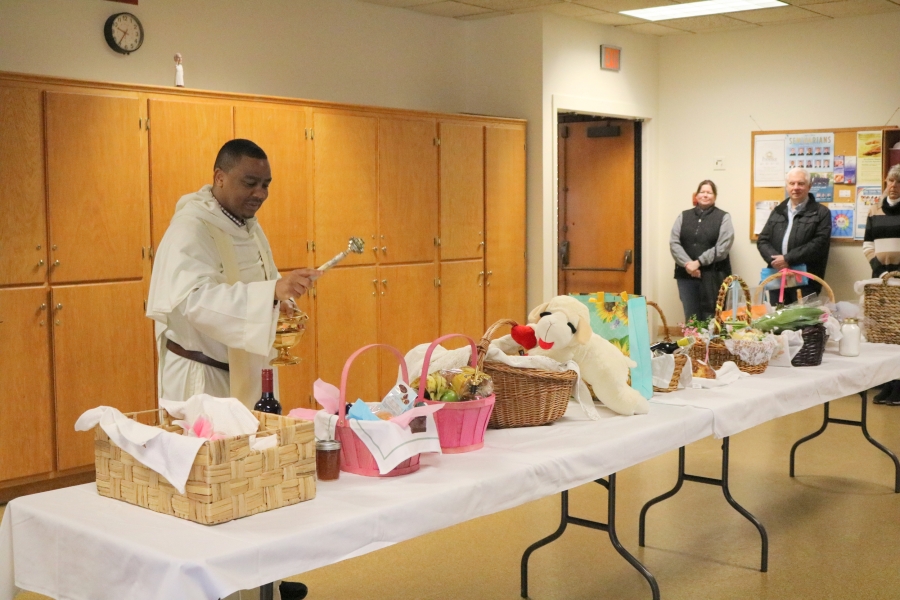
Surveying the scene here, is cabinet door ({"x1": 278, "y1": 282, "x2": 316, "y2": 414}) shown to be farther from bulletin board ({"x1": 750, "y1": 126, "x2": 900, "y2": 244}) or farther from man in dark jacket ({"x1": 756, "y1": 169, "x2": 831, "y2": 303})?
bulletin board ({"x1": 750, "y1": 126, "x2": 900, "y2": 244})

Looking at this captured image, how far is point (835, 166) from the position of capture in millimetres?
7758

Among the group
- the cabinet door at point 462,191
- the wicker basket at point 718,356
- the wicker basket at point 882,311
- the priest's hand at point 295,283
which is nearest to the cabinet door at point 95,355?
the cabinet door at point 462,191

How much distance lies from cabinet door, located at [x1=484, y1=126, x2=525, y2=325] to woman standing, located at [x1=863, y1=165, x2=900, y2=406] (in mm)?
2435

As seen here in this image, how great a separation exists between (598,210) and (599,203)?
0.06 meters

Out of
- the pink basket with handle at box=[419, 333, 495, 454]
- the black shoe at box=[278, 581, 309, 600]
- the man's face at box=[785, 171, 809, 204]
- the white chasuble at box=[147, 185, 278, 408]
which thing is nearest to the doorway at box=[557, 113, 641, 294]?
the man's face at box=[785, 171, 809, 204]

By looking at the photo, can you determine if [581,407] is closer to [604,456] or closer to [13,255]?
[604,456]

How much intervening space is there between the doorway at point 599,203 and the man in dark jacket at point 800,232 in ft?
4.70

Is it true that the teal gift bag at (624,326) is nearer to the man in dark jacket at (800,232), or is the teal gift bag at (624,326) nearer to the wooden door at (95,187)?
the wooden door at (95,187)

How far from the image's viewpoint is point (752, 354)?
12.1 feet

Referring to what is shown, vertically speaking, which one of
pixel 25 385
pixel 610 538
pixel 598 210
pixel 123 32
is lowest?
pixel 610 538

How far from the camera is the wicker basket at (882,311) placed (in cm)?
454

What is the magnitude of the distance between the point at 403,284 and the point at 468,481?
13.6 feet

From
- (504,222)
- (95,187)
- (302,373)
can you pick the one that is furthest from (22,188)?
(504,222)

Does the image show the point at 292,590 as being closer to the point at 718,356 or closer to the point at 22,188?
the point at 718,356
